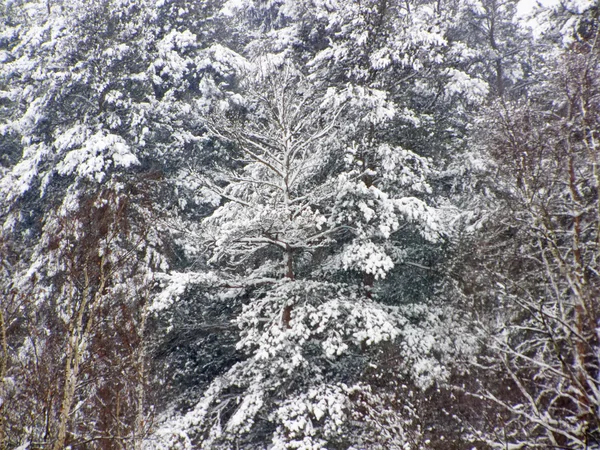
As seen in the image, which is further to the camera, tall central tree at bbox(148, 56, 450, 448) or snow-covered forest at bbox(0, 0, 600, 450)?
tall central tree at bbox(148, 56, 450, 448)

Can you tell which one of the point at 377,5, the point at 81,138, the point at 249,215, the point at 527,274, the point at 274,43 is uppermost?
the point at 377,5

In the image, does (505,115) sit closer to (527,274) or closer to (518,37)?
(527,274)

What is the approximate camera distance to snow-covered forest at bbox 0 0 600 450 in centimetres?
641

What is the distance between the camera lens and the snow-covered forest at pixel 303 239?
6.41 m

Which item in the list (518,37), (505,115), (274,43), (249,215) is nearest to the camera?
(505,115)

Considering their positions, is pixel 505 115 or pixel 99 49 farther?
pixel 99 49

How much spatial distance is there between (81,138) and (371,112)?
7.91 metres

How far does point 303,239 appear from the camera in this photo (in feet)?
28.3

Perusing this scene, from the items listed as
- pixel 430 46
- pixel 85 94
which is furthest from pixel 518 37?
pixel 85 94

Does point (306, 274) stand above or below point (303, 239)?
below

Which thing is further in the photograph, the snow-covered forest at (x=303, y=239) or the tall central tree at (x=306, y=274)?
the tall central tree at (x=306, y=274)

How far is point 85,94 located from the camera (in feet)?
39.1

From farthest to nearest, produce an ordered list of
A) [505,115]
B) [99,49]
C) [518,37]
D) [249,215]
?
[518,37], [99,49], [249,215], [505,115]

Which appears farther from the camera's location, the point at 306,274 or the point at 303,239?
the point at 306,274
